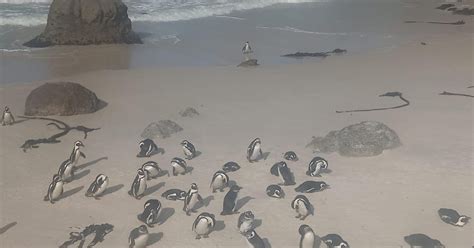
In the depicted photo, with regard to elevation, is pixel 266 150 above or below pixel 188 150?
below

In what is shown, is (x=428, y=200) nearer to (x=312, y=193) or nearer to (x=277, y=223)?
(x=312, y=193)

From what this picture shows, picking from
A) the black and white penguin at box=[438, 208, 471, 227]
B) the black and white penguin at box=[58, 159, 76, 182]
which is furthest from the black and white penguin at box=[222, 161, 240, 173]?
the black and white penguin at box=[438, 208, 471, 227]

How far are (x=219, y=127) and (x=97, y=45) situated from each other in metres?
7.50

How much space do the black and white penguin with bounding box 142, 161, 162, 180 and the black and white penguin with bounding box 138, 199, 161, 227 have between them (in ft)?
2.55

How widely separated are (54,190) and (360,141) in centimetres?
306

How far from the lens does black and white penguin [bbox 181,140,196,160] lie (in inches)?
253

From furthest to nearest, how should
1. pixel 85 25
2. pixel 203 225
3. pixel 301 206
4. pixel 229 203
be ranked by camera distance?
pixel 85 25
pixel 229 203
pixel 301 206
pixel 203 225

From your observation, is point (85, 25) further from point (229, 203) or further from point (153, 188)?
point (229, 203)

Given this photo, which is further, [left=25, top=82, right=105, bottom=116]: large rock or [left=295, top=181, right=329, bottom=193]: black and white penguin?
[left=25, top=82, right=105, bottom=116]: large rock

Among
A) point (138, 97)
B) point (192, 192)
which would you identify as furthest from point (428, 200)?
point (138, 97)

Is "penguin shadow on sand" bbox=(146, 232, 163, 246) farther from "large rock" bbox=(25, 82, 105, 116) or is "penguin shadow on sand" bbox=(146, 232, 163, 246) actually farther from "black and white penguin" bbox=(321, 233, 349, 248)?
"large rock" bbox=(25, 82, 105, 116)

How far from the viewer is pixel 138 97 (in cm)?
902

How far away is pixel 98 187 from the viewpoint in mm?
5477

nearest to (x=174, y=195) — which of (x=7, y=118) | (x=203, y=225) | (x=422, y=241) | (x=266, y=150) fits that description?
(x=203, y=225)
